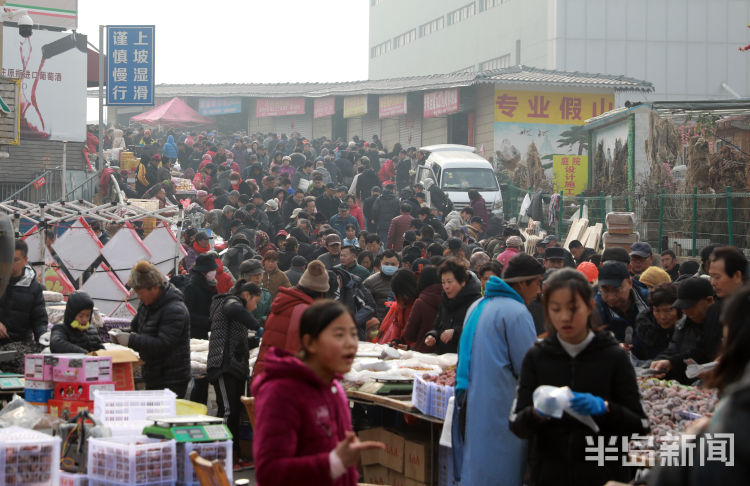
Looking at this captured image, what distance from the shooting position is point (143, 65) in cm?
2788

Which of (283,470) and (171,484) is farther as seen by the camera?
(171,484)

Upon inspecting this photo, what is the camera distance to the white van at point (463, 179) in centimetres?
2717

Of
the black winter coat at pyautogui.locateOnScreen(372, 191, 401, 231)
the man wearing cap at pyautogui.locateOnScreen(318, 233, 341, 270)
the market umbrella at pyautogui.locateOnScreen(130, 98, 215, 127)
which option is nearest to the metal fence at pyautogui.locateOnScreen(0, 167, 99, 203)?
the black winter coat at pyautogui.locateOnScreen(372, 191, 401, 231)

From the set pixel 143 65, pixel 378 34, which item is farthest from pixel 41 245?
pixel 378 34

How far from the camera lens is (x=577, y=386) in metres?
4.54

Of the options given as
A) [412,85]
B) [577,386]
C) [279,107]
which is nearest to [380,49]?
[279,107]

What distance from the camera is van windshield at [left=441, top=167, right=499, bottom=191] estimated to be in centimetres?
2753

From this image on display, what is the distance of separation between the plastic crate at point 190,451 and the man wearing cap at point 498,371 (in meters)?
1.44

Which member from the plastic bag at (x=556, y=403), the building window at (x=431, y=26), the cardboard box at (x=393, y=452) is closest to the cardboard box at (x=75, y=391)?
the cardboard box at (x=393, y=452)

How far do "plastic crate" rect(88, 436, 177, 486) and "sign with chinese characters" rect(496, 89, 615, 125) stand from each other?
98.8ft

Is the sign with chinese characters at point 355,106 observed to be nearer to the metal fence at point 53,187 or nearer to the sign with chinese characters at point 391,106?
the sign with chinese characters at point 391,106

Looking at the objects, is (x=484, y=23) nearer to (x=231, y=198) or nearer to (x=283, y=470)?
(x=231, y=198)

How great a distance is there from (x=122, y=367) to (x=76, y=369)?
1.07 m

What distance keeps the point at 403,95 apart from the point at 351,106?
3782 mm
